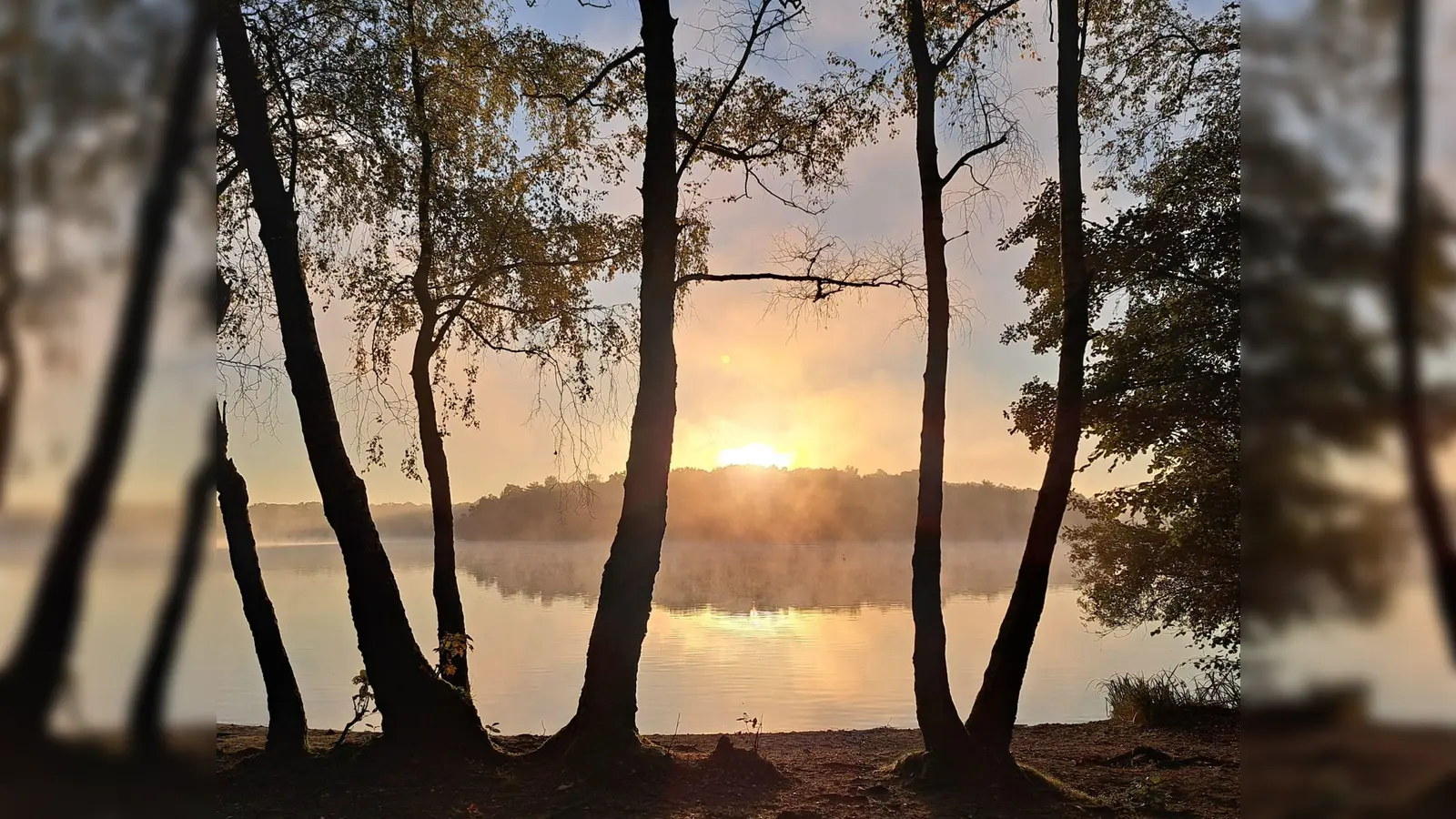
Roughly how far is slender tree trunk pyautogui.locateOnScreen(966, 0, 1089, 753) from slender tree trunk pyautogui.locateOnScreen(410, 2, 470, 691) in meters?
5.93

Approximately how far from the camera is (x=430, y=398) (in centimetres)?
1043

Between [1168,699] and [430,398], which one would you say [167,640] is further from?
[1168,699]

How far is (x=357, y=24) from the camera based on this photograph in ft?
27.5

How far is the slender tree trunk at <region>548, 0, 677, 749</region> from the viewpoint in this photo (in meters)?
7.23

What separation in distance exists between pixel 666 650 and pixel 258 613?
1581 centimetres

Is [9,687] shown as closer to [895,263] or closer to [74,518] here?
[74,518]

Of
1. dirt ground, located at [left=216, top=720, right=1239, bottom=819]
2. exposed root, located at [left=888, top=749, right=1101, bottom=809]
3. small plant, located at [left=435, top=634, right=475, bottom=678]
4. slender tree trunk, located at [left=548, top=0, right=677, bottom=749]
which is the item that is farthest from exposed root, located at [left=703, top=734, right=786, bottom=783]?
small plant, located at [left=435, top=634, right=475, bottom=678]

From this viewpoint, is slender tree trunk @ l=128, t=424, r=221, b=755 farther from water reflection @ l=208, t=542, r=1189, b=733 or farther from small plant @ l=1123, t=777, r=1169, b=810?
small plant @ l=1123, t=777, r=1169, b=810

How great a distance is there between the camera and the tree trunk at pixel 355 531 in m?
6.85

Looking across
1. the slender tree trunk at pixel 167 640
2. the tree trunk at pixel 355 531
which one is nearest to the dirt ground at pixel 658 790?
the tree trunk at pixel 355 531

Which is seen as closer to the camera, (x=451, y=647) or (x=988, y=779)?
(x=988, y=779)

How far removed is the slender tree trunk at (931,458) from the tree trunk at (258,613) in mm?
5306

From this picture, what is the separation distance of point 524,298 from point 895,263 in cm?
480

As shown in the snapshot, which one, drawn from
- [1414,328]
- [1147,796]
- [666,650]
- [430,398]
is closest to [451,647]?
[430,398]
